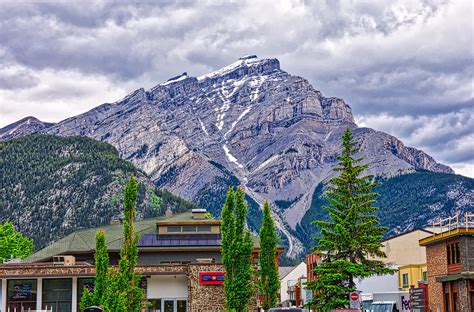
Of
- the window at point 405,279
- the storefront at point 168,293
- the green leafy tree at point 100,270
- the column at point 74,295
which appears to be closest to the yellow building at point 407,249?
the window at point 405,279

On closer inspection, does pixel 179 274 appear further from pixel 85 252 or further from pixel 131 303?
pixel 131 303

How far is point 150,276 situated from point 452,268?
25196mm

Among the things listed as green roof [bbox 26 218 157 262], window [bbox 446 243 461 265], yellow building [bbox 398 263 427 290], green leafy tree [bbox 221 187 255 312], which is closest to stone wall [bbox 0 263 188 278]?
green roof [bbox 26 218 157 262]

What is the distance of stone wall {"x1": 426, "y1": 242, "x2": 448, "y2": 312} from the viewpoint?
186 feet

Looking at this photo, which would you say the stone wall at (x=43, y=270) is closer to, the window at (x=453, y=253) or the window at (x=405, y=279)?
the window at (x=453, y=253)

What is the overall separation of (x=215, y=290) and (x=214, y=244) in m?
7.78

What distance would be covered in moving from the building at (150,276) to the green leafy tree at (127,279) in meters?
15.8

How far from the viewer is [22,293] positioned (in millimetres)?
64062

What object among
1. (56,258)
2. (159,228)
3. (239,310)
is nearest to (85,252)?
(56,258)

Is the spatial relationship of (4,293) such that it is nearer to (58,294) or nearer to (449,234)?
(58,294)

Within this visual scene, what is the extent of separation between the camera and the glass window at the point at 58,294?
6391cm

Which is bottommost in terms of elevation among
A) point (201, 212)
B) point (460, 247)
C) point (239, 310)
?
point (239, 310)

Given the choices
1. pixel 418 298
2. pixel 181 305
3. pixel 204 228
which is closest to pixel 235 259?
pixel 181 305

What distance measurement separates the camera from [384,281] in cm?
7862
